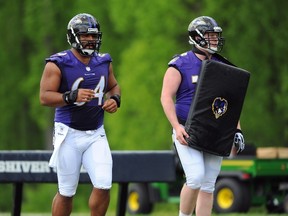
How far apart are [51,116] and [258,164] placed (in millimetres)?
19747

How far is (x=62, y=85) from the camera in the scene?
11.5 meters

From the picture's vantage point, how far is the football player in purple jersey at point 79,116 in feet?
37.2

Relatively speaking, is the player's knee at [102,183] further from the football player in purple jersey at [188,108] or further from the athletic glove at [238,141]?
the athletic glove at [238,141]

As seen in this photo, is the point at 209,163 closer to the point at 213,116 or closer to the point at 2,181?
the point at 213,116

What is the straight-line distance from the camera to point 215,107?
11.4m

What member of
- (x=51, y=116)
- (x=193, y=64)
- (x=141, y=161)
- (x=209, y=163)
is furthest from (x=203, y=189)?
(x=51, y=116)

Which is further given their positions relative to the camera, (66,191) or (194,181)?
(66,191)

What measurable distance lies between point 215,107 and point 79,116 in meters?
1.32

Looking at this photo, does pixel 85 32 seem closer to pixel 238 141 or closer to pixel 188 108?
Result: pixel 188 108

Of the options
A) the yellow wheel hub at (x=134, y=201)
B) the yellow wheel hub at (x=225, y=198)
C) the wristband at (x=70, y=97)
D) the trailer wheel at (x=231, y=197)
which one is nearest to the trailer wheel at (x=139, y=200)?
→ the yellow wheel hub at (x=134, y=201)

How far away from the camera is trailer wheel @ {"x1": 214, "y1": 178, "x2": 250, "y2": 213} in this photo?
2075cm

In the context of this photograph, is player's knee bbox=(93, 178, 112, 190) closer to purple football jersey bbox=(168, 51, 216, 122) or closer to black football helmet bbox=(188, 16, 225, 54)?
purple football jersey bbox=(168, 51, 216, 122)

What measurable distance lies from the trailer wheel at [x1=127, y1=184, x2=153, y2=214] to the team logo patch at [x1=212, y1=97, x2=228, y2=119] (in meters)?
11.5

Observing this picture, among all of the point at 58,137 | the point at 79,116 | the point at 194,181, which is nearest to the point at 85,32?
the point at 79,116
